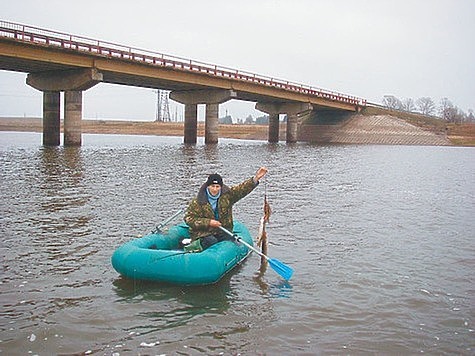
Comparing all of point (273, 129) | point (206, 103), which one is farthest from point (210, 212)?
point (273, 129)

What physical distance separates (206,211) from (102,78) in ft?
125

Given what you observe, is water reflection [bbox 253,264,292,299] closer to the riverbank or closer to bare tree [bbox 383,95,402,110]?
the riverbank

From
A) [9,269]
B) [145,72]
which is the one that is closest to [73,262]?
[9,269]

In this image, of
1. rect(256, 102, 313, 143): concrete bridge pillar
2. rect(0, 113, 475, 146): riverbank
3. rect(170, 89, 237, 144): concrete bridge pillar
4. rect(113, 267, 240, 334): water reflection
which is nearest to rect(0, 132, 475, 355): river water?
rect(113, 267, 240, 334): water reflection

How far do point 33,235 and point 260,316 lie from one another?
20.6 feet

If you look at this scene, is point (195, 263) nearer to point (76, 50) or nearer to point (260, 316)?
point (260, 316)

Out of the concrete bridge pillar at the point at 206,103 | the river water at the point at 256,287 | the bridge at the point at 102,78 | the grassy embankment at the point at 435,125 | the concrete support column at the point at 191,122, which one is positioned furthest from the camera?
the grassy embankment at the point at 435,125

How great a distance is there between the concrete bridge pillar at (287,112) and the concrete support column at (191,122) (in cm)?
1664

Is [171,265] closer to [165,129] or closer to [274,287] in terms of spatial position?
[274,287]

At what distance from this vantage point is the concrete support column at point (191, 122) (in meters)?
62.8

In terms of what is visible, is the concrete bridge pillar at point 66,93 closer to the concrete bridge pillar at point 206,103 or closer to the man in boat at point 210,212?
the concrete bridge pillar at point 206,103

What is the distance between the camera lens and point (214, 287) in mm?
8453

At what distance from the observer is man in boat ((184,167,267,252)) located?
9.12m

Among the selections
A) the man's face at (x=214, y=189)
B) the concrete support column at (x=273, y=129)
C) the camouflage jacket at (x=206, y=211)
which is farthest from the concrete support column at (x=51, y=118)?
the man's face at (x=214, y=189)
